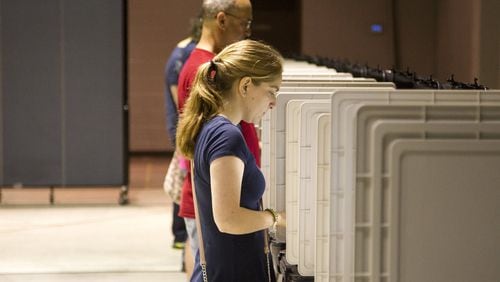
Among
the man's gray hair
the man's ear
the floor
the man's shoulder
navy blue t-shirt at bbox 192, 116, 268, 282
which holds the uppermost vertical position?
the man's gray hair

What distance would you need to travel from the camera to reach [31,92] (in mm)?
8023

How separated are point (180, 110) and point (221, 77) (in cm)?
123

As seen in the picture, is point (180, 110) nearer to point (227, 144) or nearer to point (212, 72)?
point (212, 72)

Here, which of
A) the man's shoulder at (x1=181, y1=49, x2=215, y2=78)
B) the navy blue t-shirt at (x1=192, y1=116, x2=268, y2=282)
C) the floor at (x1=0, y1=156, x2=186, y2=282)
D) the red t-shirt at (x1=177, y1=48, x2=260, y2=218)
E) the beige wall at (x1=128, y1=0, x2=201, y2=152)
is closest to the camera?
the navy blue t-shirt at (x1=192, y1=116, x2=268, y2=282)

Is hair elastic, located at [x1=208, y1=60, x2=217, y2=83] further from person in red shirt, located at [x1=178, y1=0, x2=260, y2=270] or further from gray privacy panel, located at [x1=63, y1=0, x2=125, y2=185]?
gray privacy panel, located at [x1=63, y1=0, x2=125, y2=185]

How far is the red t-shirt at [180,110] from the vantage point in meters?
3.42

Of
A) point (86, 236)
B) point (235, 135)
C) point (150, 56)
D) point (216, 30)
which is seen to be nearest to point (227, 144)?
point (235, 135)

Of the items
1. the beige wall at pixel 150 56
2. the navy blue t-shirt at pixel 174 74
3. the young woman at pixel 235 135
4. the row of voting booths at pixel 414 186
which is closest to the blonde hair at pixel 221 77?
the young woman at pixel 235 135

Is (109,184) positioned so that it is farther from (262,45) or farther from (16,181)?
(262,45)

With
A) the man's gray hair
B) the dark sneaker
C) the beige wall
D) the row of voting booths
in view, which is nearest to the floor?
the dark sneaker

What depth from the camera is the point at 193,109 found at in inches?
107

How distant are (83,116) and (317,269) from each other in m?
6.06

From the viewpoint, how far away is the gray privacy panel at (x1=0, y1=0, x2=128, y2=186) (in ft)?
26.1

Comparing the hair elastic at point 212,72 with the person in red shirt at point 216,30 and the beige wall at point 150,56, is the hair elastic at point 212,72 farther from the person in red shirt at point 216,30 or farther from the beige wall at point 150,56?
the beige wall at point 150,56
